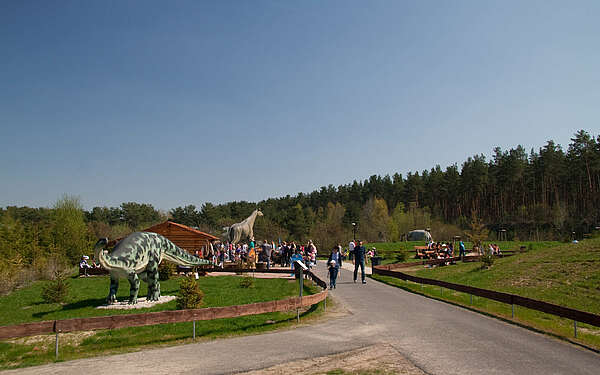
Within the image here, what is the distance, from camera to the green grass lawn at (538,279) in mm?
15094

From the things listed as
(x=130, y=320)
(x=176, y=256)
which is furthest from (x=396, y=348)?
(x=176, y=256)

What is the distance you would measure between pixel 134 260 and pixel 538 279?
1937 cm

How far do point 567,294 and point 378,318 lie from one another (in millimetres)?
11426

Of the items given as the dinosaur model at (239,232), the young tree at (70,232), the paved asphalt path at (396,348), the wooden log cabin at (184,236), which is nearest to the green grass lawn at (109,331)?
the paved asphalt path at (396,348)

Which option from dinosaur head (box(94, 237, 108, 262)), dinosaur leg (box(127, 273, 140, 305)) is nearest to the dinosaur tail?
dinosaur leg (box(127, 273, 140, 305))

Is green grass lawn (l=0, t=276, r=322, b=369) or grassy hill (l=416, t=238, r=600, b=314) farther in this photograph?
grassy hill (l=416, t=238, r=600, b=314)

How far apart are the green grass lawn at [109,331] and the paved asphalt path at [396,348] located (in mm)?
925

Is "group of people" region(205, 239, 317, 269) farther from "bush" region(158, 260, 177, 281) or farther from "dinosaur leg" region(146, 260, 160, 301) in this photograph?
"dinosaur leg" region(146, 260, 160, 301)

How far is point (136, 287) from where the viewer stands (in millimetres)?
14422

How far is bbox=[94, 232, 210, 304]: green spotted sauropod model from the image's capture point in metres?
13.9

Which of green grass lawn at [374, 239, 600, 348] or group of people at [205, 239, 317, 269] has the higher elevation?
group of people at [205, 239, 317, 269]

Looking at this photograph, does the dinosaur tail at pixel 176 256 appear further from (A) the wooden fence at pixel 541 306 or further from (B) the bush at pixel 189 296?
(A) the wooden fence at pixel 541 306

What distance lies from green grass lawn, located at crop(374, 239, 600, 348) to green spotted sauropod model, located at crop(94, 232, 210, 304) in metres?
10.9

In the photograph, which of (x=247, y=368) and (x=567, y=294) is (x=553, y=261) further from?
(x=247, y=368)
